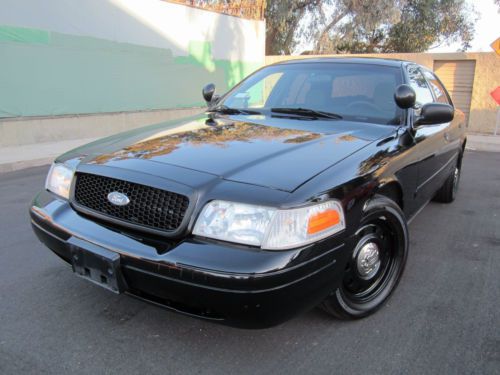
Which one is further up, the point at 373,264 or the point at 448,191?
the point at 373,264

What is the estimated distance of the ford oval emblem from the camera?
2.17 metres

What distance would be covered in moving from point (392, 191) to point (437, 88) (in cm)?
220

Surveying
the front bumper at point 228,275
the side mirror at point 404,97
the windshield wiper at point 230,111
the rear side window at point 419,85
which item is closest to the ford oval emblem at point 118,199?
the front bumper at point 228,275

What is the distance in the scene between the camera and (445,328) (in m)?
2.54

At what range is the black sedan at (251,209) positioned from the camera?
191 cm

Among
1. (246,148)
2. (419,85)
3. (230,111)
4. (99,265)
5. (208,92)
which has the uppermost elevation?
(419,85)

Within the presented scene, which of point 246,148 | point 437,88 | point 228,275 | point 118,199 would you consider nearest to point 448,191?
point 437,88

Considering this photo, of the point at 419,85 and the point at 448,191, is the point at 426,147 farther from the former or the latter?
the point at 448,191

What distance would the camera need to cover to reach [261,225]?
1.91m

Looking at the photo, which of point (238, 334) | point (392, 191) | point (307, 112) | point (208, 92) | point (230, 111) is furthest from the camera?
point (208, 92)

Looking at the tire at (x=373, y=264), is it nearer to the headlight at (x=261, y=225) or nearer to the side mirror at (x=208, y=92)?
the headlight at (x=261, y=225)

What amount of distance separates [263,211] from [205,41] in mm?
12010

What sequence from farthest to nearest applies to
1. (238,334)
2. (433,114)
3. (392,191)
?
1. (433,114)
2. (392,191)
3. (238,334)

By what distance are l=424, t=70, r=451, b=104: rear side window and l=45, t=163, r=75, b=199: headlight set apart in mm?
3390
